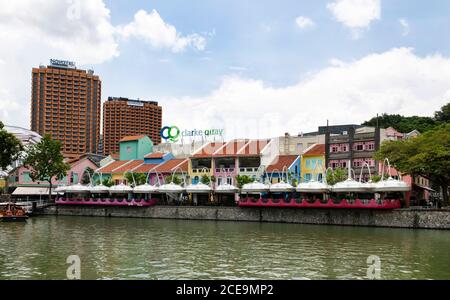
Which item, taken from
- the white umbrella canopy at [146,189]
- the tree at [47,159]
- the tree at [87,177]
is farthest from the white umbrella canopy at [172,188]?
the tree at [87,177]

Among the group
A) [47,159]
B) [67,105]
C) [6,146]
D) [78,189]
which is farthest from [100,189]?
[67,105]

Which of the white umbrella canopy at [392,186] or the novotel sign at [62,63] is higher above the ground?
the novotel sign at [62,63]

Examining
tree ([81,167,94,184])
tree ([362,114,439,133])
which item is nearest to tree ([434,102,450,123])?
tree ([362,114,439,133])

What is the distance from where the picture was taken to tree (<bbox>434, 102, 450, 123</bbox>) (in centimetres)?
9012

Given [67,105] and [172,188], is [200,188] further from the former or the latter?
[67,105]

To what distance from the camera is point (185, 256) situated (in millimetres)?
29438

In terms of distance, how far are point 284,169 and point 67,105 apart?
4606 inches

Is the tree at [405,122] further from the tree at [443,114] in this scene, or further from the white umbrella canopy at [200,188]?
the white umbrella canopy at [200,188]

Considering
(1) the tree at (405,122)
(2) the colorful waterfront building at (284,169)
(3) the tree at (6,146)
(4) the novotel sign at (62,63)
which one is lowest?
(2) the colorful waterfront building at (284,169)

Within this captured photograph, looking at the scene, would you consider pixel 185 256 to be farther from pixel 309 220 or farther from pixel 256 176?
pixel 256 176

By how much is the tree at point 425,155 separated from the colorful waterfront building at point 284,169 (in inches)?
569

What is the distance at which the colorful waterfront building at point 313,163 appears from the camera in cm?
6712
